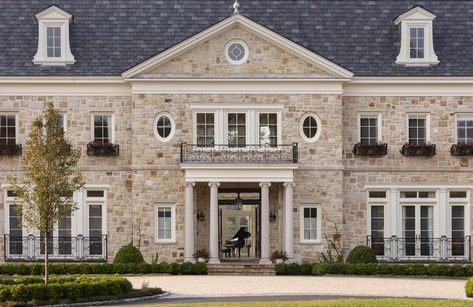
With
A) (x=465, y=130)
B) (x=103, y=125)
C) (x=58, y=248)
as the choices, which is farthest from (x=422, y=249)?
(x=58, y=248)

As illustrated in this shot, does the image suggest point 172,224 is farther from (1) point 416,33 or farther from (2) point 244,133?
(1) point 416,33

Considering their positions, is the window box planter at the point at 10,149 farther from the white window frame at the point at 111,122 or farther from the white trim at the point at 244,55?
the white trim at the point at 244,55

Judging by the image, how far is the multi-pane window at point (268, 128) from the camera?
4169 cm

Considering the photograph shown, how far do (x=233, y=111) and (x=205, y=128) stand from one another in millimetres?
1194

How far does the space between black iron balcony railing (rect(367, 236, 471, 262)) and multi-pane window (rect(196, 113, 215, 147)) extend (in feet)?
22.7

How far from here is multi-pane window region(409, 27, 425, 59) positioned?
43031 mm

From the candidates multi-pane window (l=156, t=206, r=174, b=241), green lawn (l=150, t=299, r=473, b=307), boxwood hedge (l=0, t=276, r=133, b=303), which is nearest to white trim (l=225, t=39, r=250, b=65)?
multi-pane window (l=156, t=206, r=174, b=241)

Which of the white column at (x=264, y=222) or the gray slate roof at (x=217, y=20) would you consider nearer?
the white column at (x=264, y=222)

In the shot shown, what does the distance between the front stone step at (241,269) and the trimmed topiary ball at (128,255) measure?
2.43m

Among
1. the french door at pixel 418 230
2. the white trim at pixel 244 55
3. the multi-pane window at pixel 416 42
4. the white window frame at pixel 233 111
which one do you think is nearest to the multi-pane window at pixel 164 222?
the white window frame at pixel 233 111

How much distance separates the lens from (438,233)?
42062mm

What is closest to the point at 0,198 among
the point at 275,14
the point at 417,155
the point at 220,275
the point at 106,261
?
the point at 106,261

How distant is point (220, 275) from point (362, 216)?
21.8 ft

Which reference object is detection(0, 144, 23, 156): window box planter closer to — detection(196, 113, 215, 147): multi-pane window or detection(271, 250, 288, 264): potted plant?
detection(196, 113, 215, 147): multi-pane window
